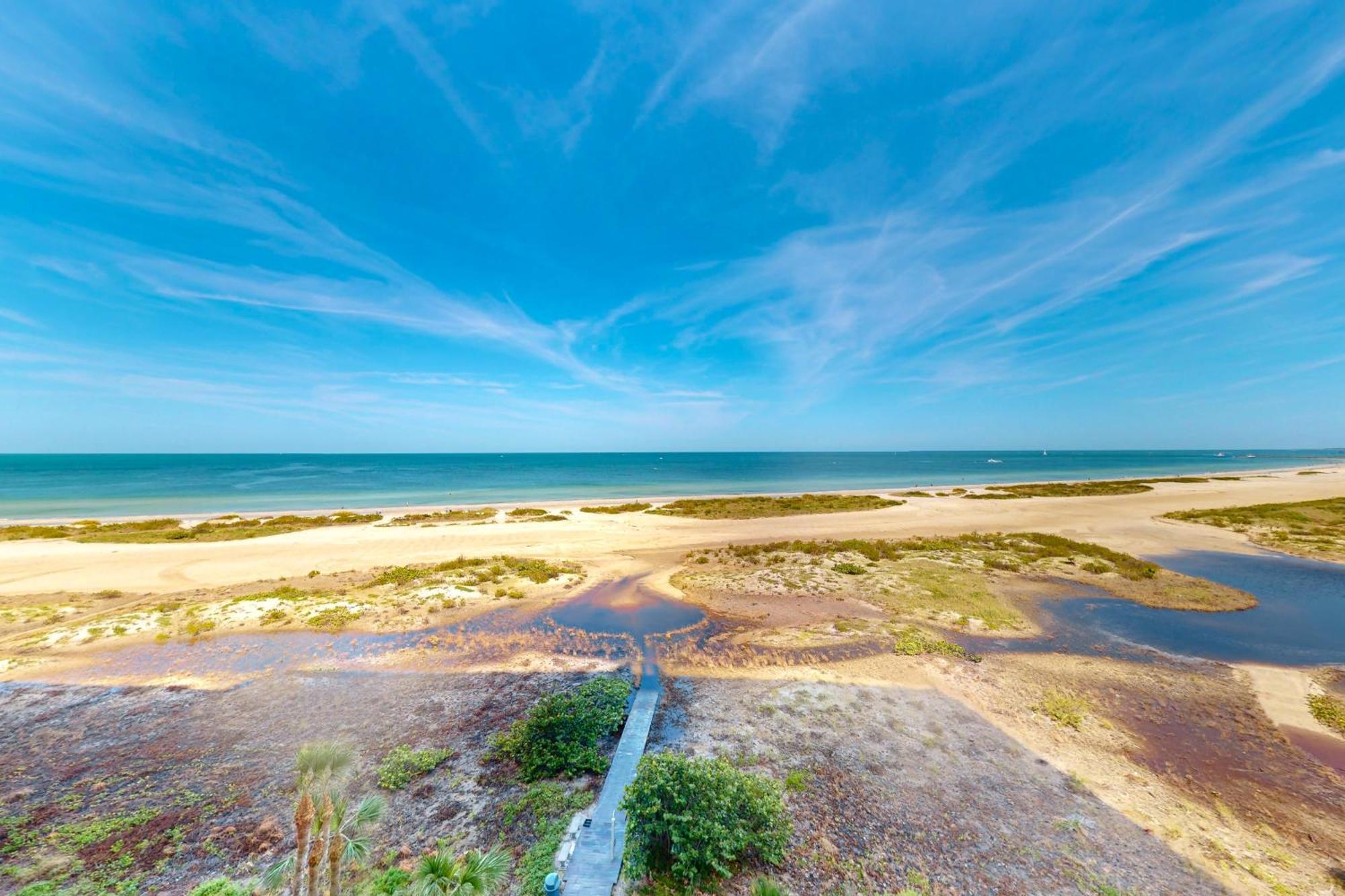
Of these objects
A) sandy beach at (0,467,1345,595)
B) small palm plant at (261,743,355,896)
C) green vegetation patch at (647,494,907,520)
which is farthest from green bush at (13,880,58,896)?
green vegetation patch at (647,494,907,520)

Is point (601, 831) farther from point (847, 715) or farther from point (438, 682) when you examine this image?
point (438, 682)

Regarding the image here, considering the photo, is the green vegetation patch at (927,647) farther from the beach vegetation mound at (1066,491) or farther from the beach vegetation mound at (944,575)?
the beach vegetation mound at (1066,491)

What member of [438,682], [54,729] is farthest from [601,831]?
[54,729]

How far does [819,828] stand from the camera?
24.0 feet

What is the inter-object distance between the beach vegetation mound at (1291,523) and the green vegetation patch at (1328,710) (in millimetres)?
24102

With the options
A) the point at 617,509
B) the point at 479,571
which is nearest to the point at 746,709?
the point at 479,571

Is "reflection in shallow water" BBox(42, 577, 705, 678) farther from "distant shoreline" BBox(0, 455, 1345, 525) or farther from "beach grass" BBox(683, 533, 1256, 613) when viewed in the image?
"distant shoreline" BBox(0, 455, 1345, 525)

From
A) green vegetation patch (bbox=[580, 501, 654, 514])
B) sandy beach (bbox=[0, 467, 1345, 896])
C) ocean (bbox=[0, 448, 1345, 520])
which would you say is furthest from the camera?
ocean (bbox=[0, 448, 1345, 520])

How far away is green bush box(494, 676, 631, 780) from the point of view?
8.56 meters

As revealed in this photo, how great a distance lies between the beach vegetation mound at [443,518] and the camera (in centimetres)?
3719

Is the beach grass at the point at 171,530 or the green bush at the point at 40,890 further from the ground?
the beach grass at the point at 171,530

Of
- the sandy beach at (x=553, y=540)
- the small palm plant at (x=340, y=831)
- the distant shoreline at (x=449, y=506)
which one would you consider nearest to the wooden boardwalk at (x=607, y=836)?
the small palm plant at (x=340, y=831)

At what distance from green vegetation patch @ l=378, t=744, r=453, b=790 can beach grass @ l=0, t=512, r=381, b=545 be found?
1280 inches

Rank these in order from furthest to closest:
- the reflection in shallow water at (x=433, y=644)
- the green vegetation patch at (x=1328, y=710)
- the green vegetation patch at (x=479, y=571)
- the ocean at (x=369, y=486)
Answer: the ocean at (x=369, y=486), the green vegetation patch at (x=479, y=571), the reflection in shallow water at (x=433, y=644), the green vegetation patch at (x=1328, y=710)
